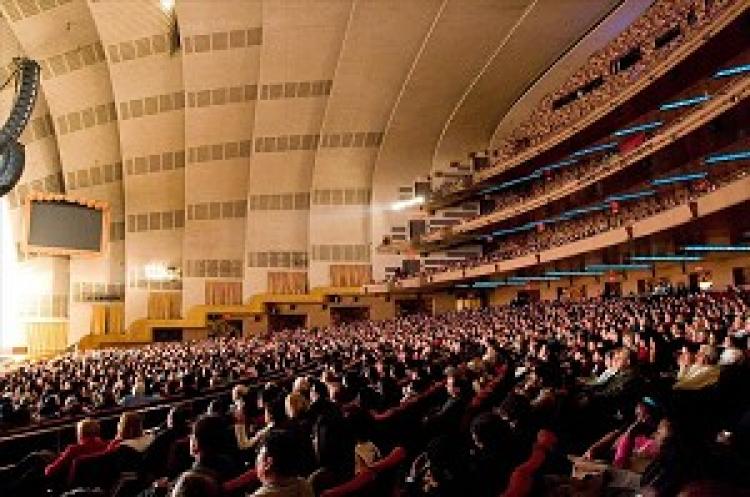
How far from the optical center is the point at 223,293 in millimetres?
41375

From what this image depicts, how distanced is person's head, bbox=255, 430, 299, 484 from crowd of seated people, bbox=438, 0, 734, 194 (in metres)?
20.8

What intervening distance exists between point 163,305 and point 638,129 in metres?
27.7

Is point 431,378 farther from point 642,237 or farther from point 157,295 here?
point 157,295

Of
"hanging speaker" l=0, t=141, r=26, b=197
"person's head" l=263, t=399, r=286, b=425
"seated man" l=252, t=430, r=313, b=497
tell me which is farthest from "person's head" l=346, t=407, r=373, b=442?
"hanging speaker" l=0, t=141, r=26, b=197

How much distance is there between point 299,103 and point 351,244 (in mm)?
8979

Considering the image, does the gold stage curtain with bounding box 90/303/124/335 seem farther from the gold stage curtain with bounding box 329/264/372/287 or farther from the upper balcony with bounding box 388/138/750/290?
the upper balcony with bounding box 388/138/750/290

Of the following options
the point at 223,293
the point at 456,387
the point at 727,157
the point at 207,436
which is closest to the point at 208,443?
the point at 207,436

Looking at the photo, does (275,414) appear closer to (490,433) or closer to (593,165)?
(490,433)

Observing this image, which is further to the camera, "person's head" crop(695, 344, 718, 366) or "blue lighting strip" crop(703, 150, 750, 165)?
"blue lighting strip" crop(703, 150, 750, 165)

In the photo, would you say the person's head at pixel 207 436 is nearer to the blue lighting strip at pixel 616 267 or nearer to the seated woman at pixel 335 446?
the seated woman at pixel 335 446

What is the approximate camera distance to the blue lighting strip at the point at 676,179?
24.0 m

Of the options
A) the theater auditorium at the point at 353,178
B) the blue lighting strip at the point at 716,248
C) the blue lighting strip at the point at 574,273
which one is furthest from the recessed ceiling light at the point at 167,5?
the blue lighting strip at the point at 716,248

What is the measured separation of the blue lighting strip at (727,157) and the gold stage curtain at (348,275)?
23041 mm

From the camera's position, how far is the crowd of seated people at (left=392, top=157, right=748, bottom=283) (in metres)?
21.0
